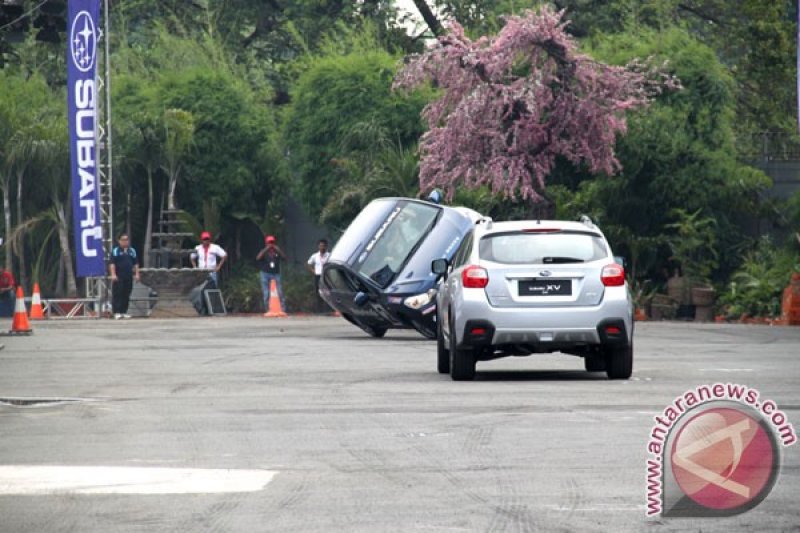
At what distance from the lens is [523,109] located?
41500 millimetres

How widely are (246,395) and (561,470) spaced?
688 cm

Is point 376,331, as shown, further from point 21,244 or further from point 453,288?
point 21,244

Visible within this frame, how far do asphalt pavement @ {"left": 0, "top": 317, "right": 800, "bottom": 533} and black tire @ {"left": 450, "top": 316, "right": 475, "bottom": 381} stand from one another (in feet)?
Result: 0.87

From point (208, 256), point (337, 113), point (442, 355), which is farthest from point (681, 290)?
point (442, 355)

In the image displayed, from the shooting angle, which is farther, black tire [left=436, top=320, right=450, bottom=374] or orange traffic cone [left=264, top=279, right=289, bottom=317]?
orange traffic cone [left=264, top=279, right=289, bottom=317]

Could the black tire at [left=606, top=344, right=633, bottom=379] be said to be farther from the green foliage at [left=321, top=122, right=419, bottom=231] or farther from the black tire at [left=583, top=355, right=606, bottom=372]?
the green foliage at [left=321, top=122, right=419, bottom=231]

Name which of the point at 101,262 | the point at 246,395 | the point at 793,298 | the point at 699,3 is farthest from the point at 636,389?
the point at 699,3

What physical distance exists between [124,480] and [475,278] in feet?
27.6

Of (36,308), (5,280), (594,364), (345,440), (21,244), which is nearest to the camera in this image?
(345,440)

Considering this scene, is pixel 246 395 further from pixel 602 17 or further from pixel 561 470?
pixel 602 17

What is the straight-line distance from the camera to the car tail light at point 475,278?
19469 millimetres

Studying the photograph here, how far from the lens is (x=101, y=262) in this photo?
41.3 metres

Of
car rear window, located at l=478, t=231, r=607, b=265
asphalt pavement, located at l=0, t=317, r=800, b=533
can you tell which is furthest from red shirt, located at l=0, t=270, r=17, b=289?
car rear window, located at l=478, t=231, r=607, b=265

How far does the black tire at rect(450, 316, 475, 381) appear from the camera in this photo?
64.3ft
